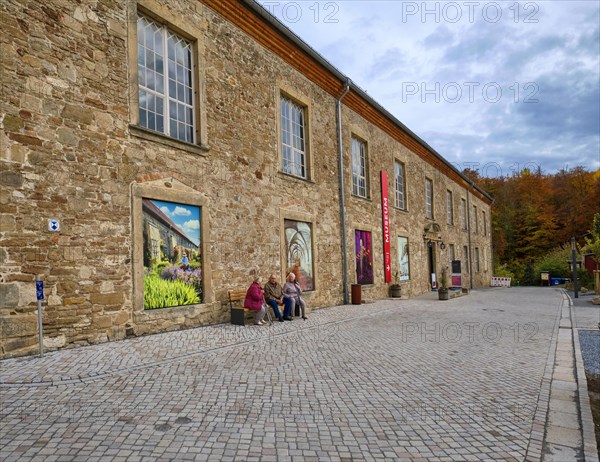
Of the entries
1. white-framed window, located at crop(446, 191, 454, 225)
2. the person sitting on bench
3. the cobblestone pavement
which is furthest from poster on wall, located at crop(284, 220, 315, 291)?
white-framed window, located at crop(446, 191, 454, 225)

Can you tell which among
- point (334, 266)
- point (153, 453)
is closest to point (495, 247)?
point (334, 266)

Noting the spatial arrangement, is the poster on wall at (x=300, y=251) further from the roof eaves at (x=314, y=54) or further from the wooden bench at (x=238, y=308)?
the roof eaves at (x=314, y=54)

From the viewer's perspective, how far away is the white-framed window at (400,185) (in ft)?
63.7

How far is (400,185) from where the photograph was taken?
19797mm

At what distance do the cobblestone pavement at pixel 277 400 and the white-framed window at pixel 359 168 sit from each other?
8.95 meters

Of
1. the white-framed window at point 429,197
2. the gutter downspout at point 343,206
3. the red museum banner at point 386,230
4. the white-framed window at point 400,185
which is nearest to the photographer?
the gutter downspout at point 343,206

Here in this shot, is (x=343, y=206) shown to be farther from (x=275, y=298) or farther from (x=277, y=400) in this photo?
(x=277, y=400)

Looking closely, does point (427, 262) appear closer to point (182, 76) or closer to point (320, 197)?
point (320, 197)

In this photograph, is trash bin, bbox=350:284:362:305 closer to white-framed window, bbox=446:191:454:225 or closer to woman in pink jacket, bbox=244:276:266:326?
woman in pink jacket, bbox=244:276:266:326

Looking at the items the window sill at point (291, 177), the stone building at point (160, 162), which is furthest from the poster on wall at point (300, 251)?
the window sill at point (291, 177)

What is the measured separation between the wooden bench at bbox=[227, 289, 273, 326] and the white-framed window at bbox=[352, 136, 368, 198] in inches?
288

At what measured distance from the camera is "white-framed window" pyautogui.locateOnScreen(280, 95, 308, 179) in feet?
39.5

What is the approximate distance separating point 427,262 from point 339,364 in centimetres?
1721

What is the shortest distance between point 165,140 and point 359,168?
31.1 ft
